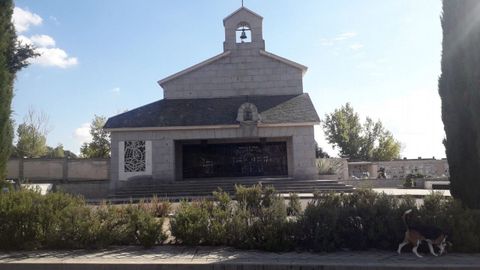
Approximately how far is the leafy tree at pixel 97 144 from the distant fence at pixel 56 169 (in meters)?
13.7

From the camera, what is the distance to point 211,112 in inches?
1156

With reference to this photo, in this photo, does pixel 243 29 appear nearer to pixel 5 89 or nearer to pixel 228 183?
pixel 228 183

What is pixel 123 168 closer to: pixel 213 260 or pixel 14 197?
pixel 14 197

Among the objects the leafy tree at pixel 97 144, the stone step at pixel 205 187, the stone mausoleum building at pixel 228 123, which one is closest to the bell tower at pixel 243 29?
the stone mausoleum building at pixel 228 123

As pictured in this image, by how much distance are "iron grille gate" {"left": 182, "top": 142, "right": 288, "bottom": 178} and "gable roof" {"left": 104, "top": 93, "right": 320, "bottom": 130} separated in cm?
240

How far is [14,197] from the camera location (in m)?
8.98

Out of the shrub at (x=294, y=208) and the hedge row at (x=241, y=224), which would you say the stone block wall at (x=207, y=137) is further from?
the hedge row at (x=241, y=224)

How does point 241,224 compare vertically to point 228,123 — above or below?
below

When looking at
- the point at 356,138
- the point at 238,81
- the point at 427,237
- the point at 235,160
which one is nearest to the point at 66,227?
the point at 427,237

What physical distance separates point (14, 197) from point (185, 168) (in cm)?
2141

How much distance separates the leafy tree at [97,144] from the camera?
4900 cm

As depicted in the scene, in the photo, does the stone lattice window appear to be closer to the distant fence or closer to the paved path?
the distant fence

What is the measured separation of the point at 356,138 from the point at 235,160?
121 feet

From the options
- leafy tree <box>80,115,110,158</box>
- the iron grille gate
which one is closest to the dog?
the iron grille gate
